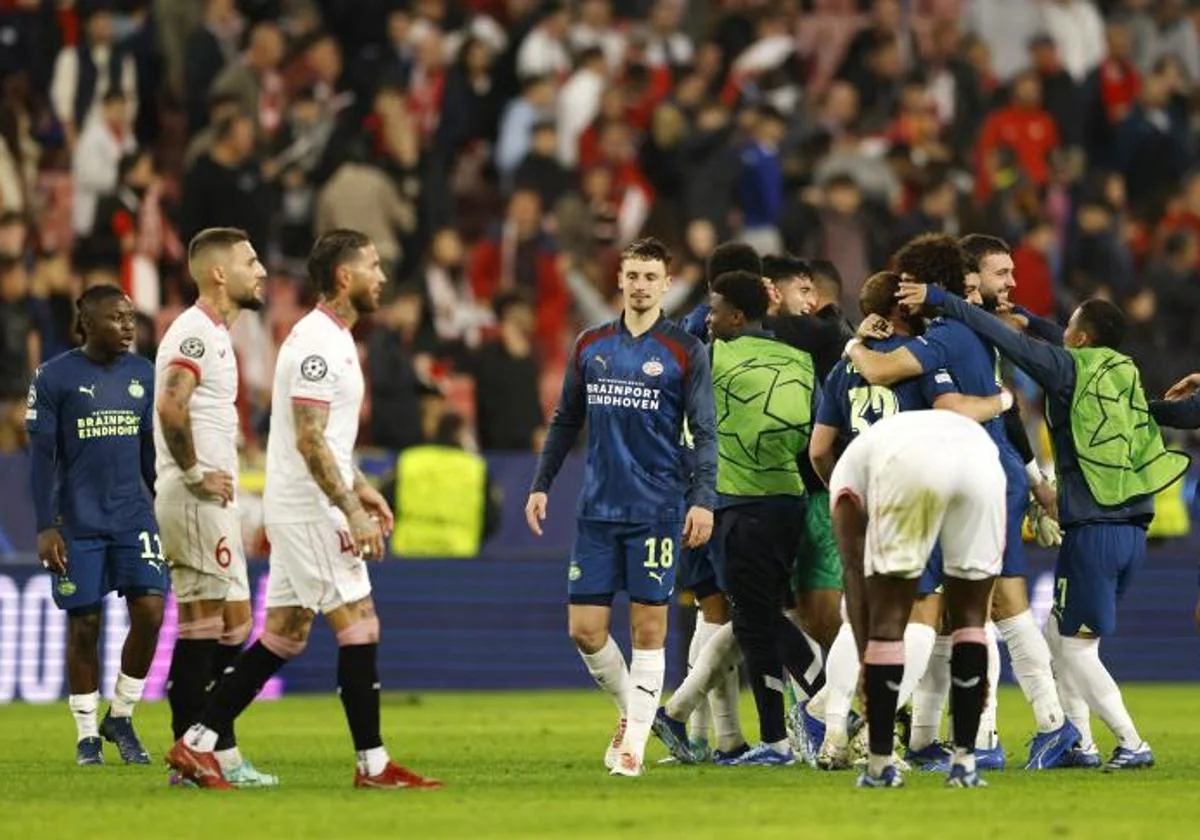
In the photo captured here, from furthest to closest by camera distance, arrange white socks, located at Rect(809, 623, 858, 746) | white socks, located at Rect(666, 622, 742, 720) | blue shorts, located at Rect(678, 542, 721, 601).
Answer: blue shorts, located at Rect(678, 542, 721, 601)
white socks, located at Rect(666, 622, 742, 720)
white socks, located at Rect(809, 623, 858, 746)

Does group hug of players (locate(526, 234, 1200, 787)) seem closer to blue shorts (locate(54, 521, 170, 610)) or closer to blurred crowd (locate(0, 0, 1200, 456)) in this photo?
blue shorts (locate(54, 521, 170, 610))

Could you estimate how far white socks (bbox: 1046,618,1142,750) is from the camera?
14.7 m

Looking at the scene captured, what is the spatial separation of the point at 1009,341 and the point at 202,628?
4359mm

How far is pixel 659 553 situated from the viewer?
47.2ft

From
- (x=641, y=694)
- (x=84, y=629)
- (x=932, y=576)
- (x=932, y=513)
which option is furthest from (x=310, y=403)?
(x=84, y=629)

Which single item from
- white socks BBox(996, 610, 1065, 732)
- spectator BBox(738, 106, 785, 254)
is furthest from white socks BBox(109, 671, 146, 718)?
spectator BBox(738, 106, 785, 254)

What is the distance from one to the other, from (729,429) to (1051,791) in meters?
3.00

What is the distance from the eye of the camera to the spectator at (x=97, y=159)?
87.0 ft

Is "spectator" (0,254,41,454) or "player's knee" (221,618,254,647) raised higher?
"spectator" (0,254,41,454)

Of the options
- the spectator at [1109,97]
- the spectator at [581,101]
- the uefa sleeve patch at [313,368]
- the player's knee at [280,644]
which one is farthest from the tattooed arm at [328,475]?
the spectator at [1109,97]

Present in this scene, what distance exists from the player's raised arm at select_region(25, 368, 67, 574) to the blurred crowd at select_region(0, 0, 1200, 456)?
8.01 m

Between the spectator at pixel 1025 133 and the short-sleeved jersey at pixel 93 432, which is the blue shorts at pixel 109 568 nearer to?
the short-sleeved jersey at pixel 93 432

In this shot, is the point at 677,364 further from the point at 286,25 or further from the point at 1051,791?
the point at 286,25

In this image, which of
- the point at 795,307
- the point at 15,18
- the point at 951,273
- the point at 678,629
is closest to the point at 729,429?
the point at 795,307
